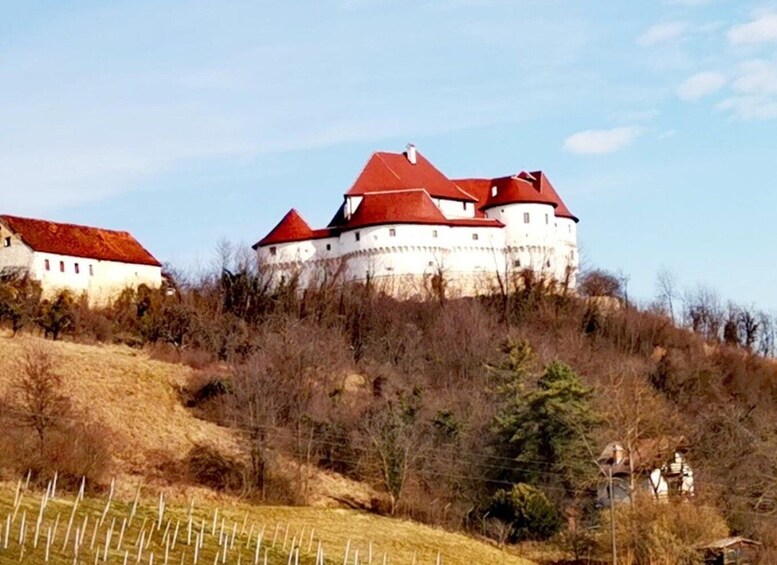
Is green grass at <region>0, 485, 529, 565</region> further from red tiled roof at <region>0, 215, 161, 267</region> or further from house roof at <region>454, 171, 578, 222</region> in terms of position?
house roof at <region>454, 171, 578, 222</region>

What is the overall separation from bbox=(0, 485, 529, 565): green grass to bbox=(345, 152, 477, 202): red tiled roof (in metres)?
34.3

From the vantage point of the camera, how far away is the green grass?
74.9ft

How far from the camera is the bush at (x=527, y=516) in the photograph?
123 feet

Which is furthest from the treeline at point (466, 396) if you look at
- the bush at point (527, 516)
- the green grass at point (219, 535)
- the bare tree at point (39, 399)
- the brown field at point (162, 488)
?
the bare tree at point (39, 399)

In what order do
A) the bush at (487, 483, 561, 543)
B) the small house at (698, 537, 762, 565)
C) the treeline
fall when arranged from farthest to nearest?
the treeline, the bush at (487, 483, 561, 543), the small house at (698, 537, 762, 565)

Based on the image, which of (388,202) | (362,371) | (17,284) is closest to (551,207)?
(388,202)

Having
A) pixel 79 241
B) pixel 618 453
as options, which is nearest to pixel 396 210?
pixel 79 241

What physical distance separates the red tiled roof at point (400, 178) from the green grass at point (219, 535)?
34.3m

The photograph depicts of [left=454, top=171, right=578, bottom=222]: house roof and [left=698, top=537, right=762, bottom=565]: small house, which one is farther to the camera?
[left=454, top=171, right=578, bottom=222]: house roof

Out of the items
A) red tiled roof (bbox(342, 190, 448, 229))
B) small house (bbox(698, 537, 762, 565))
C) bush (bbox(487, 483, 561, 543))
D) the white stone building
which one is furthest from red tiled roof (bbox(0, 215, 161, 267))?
small house (bbox(698, 537, 762, 565))

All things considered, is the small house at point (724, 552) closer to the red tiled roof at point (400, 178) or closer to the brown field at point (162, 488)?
the brown field at point (162, 488)

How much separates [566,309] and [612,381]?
19.1m

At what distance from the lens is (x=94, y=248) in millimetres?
62031

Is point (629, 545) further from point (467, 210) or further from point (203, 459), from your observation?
point (467, 210)
